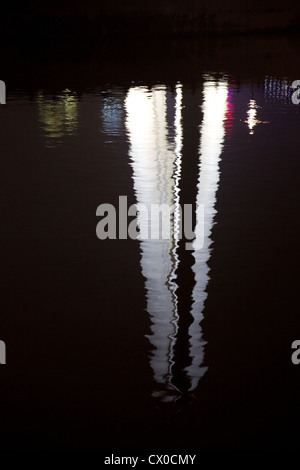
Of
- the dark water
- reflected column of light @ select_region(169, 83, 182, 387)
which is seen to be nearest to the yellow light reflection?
the dark water

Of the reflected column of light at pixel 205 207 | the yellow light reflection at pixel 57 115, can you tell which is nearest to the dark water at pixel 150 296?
the reflected column of light at pixel 205 207

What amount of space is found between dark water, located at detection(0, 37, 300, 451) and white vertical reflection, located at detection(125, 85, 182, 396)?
0.02 m

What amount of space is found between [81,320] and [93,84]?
23.6m

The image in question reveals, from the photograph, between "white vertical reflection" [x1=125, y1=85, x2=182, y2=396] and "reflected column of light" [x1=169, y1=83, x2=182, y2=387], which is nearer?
"white vertical reflection" [x1=125, y1=85, x2=182, y2=396]

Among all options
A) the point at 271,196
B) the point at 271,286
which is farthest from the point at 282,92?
the point at 271,286

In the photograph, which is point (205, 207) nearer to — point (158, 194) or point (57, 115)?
point (158, 194)

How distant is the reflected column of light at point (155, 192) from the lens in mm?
5832

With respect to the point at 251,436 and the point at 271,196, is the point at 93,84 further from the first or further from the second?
the point at 251,436

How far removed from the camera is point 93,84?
28969mm

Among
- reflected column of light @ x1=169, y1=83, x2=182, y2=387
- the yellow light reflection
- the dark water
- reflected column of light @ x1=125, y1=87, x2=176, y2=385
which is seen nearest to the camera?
the dark water

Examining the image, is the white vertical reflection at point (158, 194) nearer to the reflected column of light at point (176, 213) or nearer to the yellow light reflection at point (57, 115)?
the reflected column of light at point (176, 213)

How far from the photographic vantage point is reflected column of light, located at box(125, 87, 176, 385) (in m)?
5.83

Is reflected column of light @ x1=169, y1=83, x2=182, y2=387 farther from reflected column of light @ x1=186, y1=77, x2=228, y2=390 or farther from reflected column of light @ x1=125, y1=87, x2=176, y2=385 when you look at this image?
reflected column of light @ x1=186, y1=77, x2=228, y2=390

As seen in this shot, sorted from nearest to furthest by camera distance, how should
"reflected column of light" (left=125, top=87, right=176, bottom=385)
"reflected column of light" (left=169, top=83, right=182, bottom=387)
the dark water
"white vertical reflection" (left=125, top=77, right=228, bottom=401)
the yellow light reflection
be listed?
the dark water → "white vertical reflection" (left=125, top=77, right=228, bottom=401) → "reflected column of light" (left=125, top=87, right=176, bottom=385) → "reflected column of light" (left=169, top=83, right=182, bottom=387) → the yellow light reflection
